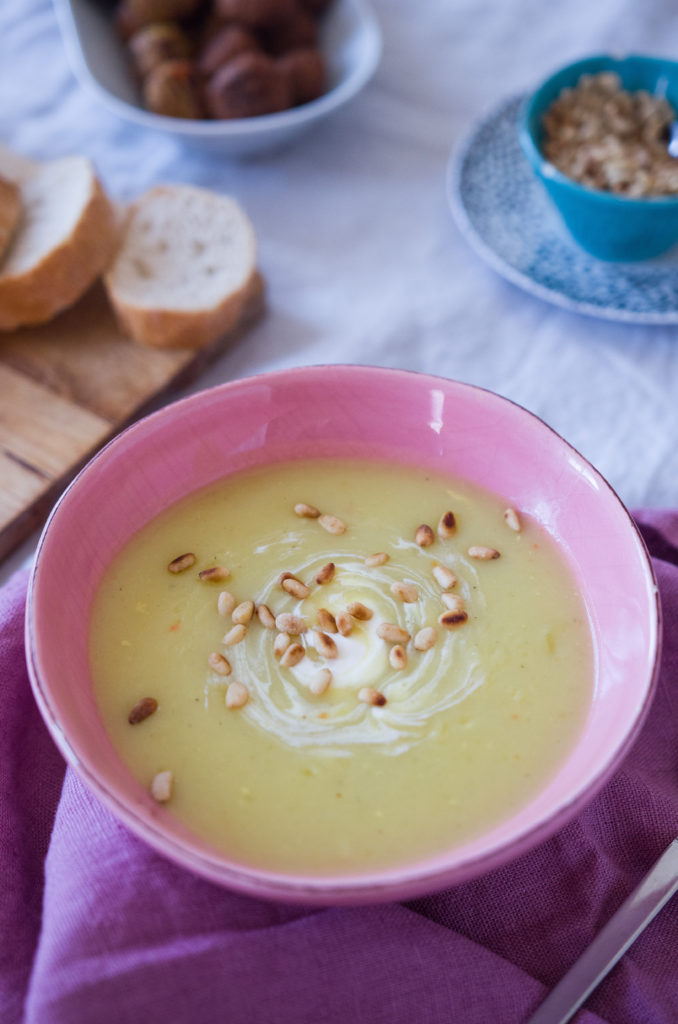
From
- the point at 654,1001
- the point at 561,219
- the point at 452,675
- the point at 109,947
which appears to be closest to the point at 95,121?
the point at 561,219

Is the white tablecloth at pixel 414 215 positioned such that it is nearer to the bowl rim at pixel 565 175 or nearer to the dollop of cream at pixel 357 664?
the bowl rim at pixel 565 175

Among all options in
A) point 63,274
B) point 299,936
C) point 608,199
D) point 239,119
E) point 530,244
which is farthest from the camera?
point 239,119

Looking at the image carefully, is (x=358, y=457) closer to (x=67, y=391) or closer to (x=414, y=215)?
(x=67, y=391)

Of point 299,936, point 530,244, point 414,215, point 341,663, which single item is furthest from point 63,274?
point 299,936

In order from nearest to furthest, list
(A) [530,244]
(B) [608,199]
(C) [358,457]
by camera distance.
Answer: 1. (C) [358,457]
2. (B) [608,199]
3. (A) [530,244]

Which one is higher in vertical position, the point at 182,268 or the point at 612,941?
the point at 182,268

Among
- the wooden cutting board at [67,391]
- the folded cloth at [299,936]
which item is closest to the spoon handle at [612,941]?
the folded cloth at [299,936]

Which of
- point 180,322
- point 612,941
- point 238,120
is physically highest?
point 238,120

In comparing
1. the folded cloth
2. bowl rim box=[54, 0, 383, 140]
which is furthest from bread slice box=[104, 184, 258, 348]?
the folded cloth
